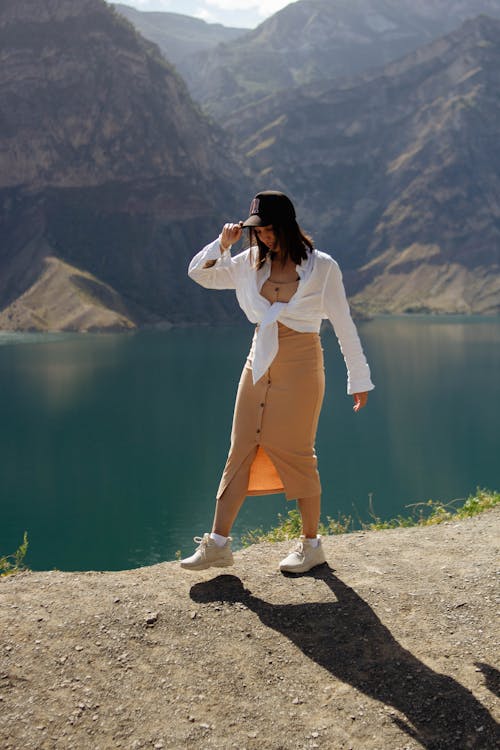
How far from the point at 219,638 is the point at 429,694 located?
110 centimetres

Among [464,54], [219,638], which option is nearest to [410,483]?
[219,638]

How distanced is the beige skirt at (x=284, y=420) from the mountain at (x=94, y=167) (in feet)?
316

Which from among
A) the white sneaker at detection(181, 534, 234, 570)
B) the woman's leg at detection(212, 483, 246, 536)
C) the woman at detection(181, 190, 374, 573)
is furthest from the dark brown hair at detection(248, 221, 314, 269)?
the white sneaker at detection(181, 534, 234, 570)

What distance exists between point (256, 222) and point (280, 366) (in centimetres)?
85

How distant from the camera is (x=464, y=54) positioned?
19100 cm

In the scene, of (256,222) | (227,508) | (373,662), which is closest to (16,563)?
(227,508)

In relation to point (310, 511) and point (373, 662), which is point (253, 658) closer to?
point (373, 662)

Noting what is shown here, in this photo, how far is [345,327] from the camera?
471 cm

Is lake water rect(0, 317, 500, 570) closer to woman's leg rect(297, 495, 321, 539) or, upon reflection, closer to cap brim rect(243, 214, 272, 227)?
woman's leg rect(297, 495, 321, 539)

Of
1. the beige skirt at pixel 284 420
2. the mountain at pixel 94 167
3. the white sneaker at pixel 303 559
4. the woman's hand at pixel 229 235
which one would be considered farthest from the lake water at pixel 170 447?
the mountain at pixel 94 167

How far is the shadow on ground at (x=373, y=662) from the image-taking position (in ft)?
11.2

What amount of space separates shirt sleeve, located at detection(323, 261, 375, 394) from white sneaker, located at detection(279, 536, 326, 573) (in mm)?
1055

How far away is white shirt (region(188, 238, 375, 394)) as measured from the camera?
461 cm

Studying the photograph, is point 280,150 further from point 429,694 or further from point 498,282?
point 429,694
